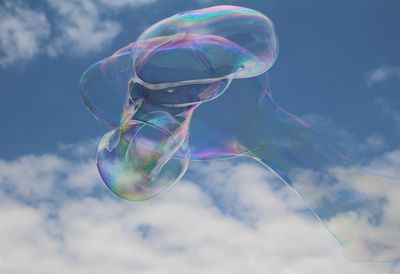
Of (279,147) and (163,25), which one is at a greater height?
(163,25)

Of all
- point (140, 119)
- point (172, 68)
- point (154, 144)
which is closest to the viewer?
point (172, 68)

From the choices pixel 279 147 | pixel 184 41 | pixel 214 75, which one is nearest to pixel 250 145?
pixel 279 147

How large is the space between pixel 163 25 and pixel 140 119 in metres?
2.15

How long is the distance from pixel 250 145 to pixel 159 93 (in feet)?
8.26

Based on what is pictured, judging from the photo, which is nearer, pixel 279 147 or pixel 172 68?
pixel 172 68

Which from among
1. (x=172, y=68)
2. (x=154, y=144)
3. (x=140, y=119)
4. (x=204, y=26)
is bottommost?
(x=154, y=144)

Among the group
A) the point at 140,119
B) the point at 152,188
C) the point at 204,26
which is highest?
the point at 204,26

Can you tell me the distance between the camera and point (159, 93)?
435 inches

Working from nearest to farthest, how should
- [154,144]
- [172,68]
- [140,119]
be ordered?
[172,68], [140,119], [154,144]

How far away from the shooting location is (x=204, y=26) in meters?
10.6

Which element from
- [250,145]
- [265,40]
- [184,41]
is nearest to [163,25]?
[184,41]

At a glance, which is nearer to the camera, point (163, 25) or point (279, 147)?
point (163, 25)

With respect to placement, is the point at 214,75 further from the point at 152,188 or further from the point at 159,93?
the point at 152,188

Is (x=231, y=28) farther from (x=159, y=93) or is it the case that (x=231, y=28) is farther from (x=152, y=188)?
(x=152, y=188)
